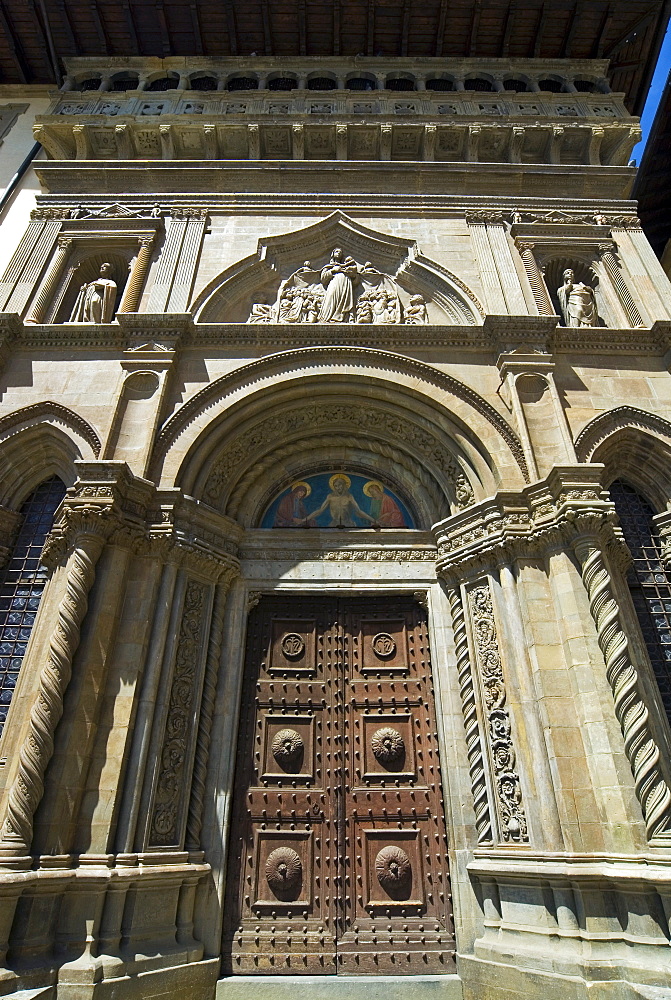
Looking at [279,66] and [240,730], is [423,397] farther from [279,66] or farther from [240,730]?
[279,66]

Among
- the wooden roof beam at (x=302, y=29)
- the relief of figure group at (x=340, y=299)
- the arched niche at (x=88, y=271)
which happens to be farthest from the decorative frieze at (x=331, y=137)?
the wooden roof beam at (x=302, y=29)

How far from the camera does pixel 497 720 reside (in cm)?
727

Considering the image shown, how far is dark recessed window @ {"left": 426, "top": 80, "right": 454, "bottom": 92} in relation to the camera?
595 inches

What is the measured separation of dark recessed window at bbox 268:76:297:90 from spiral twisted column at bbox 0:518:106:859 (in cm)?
1343

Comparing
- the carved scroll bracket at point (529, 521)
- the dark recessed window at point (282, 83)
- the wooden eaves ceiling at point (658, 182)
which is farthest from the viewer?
the wooden eaves ceiling at point (658, 182)

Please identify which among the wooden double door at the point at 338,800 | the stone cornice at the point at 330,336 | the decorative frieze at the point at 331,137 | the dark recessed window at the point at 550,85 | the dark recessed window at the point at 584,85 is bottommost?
the wooden double door at the point at 338,800

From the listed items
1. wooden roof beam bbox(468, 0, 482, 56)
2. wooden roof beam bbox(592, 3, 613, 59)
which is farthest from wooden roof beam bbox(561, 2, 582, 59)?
wooden roof beam bbox(468, 0, 482, 56)

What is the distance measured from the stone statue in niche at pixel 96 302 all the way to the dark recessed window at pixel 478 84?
10781 millimetres

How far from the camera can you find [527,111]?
45.1 feet

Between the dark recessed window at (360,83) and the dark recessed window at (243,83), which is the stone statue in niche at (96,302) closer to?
the dark recessed window at (243,83)

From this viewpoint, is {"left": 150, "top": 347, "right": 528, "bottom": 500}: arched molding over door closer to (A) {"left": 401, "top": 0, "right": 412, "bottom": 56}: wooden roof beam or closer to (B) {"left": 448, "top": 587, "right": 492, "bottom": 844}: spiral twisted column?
(B) {"left": 448, "top": 587, "right": 492, "bottom": 844}: spiral twisted column

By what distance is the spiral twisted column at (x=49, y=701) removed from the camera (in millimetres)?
5949

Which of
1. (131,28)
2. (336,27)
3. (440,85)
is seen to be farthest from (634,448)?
(131,28)

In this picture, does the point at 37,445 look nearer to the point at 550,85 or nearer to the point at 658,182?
the point at 550,85
